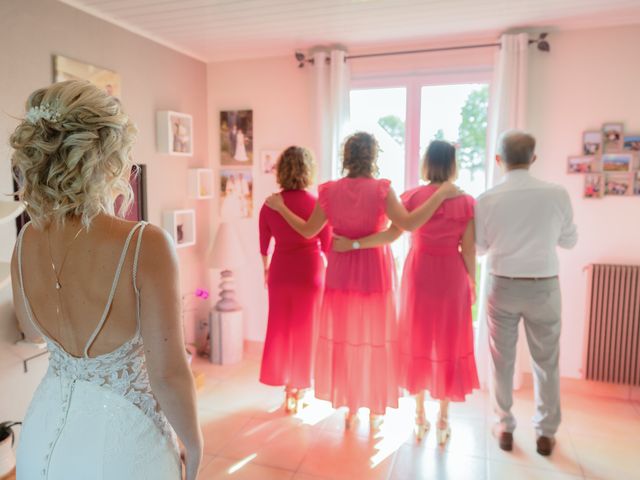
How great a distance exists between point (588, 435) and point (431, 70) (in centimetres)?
252

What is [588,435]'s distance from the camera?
2764 millimetres

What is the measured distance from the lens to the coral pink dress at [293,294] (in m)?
2.80

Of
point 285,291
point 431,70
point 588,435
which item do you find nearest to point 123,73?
point 285,291

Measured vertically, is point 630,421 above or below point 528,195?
below

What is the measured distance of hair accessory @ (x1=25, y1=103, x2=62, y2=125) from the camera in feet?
3.11

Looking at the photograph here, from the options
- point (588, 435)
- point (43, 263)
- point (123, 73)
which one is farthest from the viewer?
point (123, 73)

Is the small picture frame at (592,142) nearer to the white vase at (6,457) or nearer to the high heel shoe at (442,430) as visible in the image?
the high heel shoe at (442,430)

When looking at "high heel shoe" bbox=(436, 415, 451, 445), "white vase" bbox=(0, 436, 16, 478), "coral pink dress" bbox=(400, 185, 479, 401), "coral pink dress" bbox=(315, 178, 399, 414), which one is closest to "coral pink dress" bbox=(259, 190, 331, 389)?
"coral pink dress" bbox=(315, 178, 399, 414)

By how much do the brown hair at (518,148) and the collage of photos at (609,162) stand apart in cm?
93

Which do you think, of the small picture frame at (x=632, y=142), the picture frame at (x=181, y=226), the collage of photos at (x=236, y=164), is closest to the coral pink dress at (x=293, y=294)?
the picture frame at (x=181, y=226)

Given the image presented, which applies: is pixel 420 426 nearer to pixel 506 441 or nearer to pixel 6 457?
pixel 506 441

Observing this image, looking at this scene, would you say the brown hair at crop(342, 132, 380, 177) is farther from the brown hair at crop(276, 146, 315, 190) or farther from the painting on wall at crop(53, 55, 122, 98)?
the painting on wall at crop(53, 55, 122, 98)

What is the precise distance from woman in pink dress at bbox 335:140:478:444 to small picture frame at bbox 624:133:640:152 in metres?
1.33

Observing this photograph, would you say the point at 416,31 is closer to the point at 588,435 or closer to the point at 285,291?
the point at 285,291
